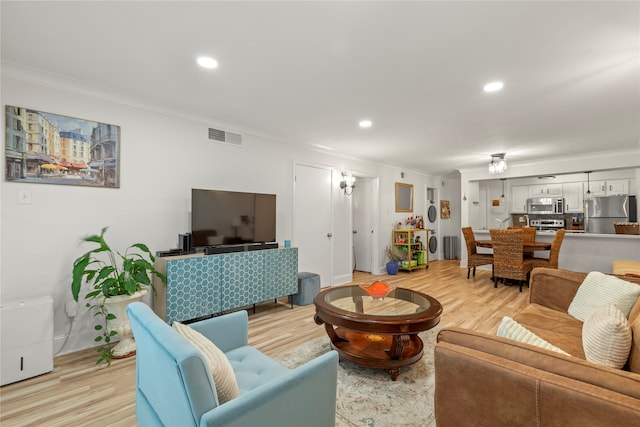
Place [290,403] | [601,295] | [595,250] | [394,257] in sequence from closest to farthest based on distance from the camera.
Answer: [290,403]
[601,295]
[595,250]
[394,257]

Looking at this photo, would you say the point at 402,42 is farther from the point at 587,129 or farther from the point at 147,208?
the point at 587,129

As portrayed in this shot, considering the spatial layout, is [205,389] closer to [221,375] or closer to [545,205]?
[221,375]

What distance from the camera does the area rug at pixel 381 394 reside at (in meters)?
1.77

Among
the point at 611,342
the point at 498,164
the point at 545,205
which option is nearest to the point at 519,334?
the point at 611,342

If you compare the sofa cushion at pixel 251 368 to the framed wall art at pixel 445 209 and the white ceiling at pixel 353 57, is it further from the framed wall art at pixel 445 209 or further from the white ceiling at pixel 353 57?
the framed wall art at pixel 445 209

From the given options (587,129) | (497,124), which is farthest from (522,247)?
(497,124)

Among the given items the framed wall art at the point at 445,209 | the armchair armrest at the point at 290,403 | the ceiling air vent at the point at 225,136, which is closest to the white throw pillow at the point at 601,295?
the armchair armrest at the point at 290,403

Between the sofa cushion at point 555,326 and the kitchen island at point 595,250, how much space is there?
4003 millimetres

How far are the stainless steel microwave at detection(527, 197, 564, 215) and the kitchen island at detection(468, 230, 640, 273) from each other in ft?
5.55

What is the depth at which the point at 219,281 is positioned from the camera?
125 inches

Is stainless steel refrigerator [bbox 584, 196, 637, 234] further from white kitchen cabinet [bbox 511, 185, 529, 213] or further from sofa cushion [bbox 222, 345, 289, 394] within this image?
sofa cushion [bbox 222, 345, 289, 394]

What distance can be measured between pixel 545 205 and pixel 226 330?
830cm

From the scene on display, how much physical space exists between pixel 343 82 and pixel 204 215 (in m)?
2.02

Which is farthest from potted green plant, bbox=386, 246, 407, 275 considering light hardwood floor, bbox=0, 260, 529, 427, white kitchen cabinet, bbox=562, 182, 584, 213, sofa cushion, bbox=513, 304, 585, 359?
white kitchen cabinet, bbox=562, 182, 584, 213
